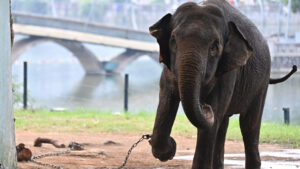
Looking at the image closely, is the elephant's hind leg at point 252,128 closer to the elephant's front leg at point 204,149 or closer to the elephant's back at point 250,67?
the elephant's back at point 250,67

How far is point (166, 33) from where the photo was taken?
709cm

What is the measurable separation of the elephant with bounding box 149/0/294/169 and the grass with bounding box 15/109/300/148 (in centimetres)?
492

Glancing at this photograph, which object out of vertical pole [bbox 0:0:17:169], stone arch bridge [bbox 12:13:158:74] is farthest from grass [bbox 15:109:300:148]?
stone arch bridge [bbox 12:13:158:74]

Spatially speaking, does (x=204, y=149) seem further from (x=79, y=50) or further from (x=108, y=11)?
(x=108, y=11)

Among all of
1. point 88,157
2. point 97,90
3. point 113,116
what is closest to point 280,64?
point 97,90

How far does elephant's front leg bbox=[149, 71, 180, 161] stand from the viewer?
7.14m

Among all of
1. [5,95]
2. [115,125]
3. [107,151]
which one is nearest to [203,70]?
[5,95]

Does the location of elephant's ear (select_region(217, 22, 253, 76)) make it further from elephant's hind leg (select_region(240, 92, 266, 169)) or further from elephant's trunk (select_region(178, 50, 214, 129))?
elephant's hind leg (select_region(240, 92, 266, 169))

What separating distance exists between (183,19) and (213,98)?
87 centimetres

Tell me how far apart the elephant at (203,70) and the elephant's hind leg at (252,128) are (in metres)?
0.46

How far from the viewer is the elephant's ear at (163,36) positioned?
704 centimetres

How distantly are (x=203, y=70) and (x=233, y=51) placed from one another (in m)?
0.72

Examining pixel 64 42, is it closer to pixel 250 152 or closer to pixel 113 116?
pixel 113 116

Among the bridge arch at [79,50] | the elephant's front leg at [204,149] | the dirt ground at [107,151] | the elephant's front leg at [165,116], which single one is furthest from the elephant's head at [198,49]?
the bridge arch at [79,50]
